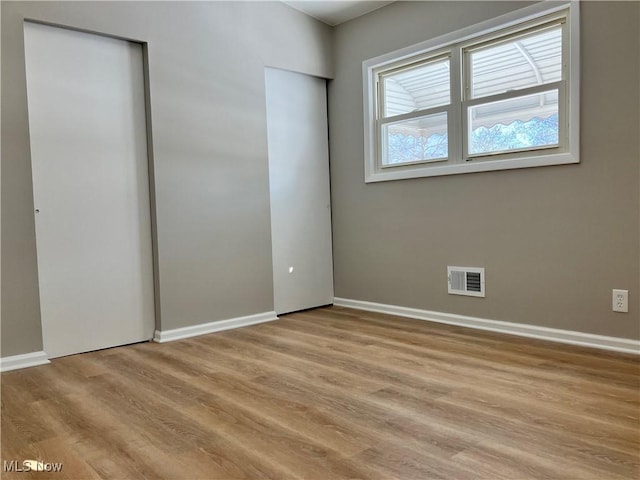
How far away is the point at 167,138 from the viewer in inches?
129

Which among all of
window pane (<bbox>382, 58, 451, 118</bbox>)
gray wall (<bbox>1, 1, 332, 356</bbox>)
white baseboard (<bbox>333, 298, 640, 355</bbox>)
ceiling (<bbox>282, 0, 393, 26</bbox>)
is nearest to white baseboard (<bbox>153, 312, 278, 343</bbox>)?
gray wall (<bbox>1, 1, 332, 356</bbox>)

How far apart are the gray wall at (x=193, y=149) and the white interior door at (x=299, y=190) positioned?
0.55ft

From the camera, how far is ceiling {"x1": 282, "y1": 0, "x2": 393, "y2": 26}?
383 centimetres

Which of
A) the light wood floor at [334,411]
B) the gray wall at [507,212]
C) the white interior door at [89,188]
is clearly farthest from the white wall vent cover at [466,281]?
the white interior door at [89,188]

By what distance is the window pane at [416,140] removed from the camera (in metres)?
3.60

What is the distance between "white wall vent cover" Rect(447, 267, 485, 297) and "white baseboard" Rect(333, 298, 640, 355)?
0.59ft

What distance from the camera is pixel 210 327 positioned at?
349 cm

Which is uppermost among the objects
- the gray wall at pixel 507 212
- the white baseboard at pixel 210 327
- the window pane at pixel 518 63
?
the window pane at pixel 518 63

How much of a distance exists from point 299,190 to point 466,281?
5.19 ft

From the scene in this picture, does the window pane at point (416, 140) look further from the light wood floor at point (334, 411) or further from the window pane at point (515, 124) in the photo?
the light wood floor at point (334, 411)

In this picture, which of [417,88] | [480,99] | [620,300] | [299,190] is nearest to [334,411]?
[620,300]

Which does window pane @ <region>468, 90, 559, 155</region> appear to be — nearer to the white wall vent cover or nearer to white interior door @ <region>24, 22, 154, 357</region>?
the white wall vent cover

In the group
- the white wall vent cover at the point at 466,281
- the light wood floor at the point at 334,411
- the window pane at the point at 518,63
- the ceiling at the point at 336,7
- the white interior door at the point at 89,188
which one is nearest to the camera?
the light wood floor at the point at 334,411

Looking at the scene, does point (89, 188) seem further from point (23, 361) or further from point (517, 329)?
point (517, 329)
